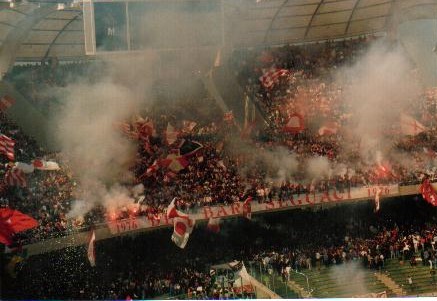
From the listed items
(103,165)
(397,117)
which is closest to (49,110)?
(103,165)

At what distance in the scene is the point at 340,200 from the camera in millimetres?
9008

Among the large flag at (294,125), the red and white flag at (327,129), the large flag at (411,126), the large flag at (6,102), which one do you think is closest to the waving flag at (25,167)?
the large flag at (6,102)

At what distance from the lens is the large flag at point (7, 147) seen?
29.0 feet

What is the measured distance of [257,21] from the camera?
355 inches

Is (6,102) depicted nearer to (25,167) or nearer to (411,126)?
(25,167)

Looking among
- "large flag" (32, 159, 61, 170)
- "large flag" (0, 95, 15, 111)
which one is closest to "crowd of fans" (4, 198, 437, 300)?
"large flag" (32, 159, 61, 170)

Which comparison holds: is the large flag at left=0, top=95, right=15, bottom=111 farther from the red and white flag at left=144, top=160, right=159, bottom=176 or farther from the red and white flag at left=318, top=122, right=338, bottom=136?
the red and white flag at left=318, top=122, right=338, bottom=136

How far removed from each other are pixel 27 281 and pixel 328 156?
463 centimetres

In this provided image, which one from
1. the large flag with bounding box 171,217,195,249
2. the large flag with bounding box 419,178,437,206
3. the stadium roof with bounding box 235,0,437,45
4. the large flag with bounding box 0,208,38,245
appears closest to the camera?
the large flag with bounding box 0,208,38,245

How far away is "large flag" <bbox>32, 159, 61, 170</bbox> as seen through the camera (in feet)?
28.9

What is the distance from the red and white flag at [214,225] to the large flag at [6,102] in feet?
10.9

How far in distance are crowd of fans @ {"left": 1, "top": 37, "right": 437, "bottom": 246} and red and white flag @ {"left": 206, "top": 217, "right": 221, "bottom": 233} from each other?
10.9 inches

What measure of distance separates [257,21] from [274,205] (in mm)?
2670

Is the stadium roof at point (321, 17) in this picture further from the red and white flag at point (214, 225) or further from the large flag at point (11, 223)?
the large flag at point (11, 223)
